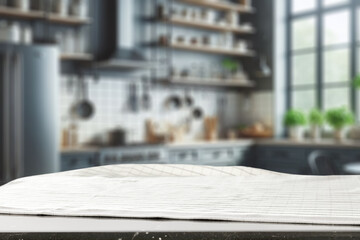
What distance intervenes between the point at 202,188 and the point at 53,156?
3.23 meters

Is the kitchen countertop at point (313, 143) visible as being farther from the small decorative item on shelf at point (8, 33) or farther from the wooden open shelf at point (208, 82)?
the small decorative item on shelf at point (8, 33)

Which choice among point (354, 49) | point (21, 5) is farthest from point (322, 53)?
point (21, 5)

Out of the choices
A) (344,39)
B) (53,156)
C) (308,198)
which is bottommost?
(53,156)

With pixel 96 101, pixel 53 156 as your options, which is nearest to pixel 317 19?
pixel 96 101

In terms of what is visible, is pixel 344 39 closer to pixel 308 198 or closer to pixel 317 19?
→ pixel 317 19

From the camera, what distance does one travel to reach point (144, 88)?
528 cm

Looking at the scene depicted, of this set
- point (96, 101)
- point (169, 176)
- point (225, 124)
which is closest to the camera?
point (169, 176)

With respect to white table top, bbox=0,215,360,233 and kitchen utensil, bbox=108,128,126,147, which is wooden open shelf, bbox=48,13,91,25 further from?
white table top, bbox=0,215,360,233

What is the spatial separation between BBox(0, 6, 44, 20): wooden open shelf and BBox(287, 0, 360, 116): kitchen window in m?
3.19

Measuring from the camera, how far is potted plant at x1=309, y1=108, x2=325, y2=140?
5379 mm

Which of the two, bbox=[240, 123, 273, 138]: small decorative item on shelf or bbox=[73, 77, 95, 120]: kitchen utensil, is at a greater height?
bbox=[73, 77, 95, 120]: kitchen utensil

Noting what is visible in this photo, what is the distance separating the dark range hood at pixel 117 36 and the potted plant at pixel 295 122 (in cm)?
183

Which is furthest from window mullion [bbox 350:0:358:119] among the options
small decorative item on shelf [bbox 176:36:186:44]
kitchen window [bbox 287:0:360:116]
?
small decorative item on shelf [bbox 176:36:186:44]

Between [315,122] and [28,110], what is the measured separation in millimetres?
3218
